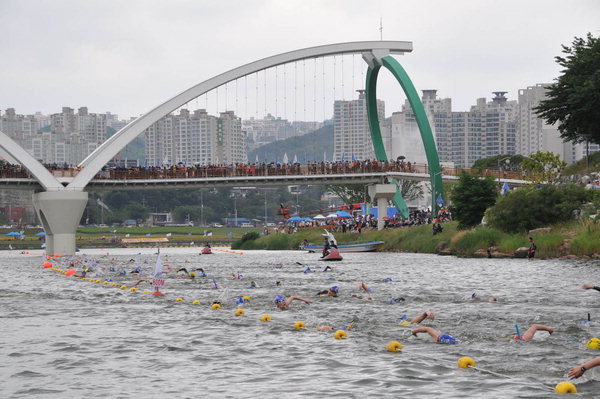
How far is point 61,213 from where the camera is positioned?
277 feet

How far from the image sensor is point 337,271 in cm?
4781

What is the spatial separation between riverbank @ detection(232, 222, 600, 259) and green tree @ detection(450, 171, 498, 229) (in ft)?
4.60

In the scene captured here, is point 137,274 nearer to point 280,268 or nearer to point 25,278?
point 25,278

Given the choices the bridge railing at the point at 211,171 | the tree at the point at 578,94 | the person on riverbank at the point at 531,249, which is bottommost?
the person on riverbank at the point at 531,249

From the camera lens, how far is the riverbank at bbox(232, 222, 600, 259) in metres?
48.6

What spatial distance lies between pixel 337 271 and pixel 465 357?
31593 millimetres

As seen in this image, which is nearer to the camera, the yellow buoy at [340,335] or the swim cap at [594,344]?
the swim cap at [594,344]

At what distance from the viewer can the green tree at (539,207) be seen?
55.1 metres

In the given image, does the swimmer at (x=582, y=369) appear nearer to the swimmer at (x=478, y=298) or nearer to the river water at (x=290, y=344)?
the river water at (x=290, y=344)

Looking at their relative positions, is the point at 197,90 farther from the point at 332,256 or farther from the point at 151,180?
the point at 332,256

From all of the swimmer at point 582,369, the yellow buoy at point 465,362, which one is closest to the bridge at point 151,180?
the yellow buoy at point 465,362

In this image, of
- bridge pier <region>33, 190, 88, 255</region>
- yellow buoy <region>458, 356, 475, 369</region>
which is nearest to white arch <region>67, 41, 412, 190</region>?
bridge pier <region>33, 190, 88, 255</region>

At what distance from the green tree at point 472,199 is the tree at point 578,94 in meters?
7.34

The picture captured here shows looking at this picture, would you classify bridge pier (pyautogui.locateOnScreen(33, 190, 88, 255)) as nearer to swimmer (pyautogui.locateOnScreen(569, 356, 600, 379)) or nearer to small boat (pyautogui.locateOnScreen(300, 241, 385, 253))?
small boat (pyautogui.locateOnScreen(300, 241, 385, 253))
